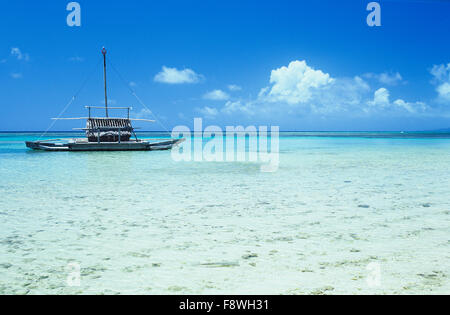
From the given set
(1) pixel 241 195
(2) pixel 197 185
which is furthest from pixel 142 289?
(2) pixel 197 185

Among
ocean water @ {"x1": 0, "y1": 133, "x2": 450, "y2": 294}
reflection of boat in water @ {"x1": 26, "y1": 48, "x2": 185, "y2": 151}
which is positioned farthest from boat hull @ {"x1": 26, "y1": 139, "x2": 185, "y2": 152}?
Result: ocean water @ {"x1": 0, "y1": 133, "x2": 450, "y2": 294}

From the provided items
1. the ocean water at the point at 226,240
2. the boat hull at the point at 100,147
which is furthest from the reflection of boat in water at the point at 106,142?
the ocean water at the point at 226,240

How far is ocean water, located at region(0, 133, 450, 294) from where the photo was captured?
8.86ft

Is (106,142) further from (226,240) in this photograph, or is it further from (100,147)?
(226,240)

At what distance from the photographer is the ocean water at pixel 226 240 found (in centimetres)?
270

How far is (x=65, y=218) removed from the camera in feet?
15.6

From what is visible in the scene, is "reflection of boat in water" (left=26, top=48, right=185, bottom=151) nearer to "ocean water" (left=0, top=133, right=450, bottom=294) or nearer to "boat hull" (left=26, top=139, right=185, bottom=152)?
"boat hull" (left=26, top=139, right=185, bottom=152)

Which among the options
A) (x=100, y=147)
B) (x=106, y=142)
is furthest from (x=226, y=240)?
(x=106, y=142)

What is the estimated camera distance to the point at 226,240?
377 cm

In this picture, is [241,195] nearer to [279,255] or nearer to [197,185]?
[197,185]

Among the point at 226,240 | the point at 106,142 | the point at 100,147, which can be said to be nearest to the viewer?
the point at 226,240

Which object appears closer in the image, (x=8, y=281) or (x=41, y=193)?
(x=8, y=281)

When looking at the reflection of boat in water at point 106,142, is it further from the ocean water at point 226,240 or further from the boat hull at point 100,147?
the ocean water at point 226,240

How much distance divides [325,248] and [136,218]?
2731 millimetres
